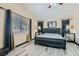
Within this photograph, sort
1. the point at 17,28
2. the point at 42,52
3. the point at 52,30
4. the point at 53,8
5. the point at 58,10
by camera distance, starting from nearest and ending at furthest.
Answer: the point at 42,52 → the point at 17,28 → the point at 53,8 → the point at 58,10 → the point at 52,30

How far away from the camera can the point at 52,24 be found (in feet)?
29.6

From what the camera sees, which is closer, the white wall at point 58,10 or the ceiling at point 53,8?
the ceiling at point 53,8

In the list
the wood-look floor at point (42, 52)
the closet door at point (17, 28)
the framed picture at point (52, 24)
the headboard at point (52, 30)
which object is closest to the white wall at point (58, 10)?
the framed picture at point (52, 24)

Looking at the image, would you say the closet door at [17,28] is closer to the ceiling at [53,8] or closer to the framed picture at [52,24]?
the ceiling at [53,8]

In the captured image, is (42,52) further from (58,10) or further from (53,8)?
(58,10)

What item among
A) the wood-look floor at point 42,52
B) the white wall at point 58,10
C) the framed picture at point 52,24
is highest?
the white wall at point 58,10

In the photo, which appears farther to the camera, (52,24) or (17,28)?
(52,24)

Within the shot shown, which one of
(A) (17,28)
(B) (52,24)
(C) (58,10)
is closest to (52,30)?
(B) (52,24)

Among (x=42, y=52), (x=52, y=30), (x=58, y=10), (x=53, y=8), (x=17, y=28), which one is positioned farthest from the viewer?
(x=52, y=30)

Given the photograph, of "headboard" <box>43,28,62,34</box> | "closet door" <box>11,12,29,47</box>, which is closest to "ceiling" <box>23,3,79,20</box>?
"closet door" <box>11,12,29,47</box>

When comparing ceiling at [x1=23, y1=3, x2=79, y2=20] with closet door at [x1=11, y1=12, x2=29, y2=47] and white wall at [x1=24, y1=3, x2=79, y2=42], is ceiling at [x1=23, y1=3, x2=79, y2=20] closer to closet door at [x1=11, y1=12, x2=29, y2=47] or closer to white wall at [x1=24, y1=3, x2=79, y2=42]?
white wall at [x1=24, y1=3, x2=79, y2=42]

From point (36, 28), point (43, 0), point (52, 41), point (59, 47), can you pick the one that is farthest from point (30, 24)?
point (43, 0)

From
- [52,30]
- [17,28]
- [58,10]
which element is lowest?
[52,30]

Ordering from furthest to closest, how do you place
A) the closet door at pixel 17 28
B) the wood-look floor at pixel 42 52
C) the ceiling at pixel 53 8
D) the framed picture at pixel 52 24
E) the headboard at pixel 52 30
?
the framed picture at pixel 52 24 → the headboard at pixel 52 30 → the ceiling at pixel 53 8 → the closet door at pixel 17 28 → the wood-look floor at pixel 42 52
